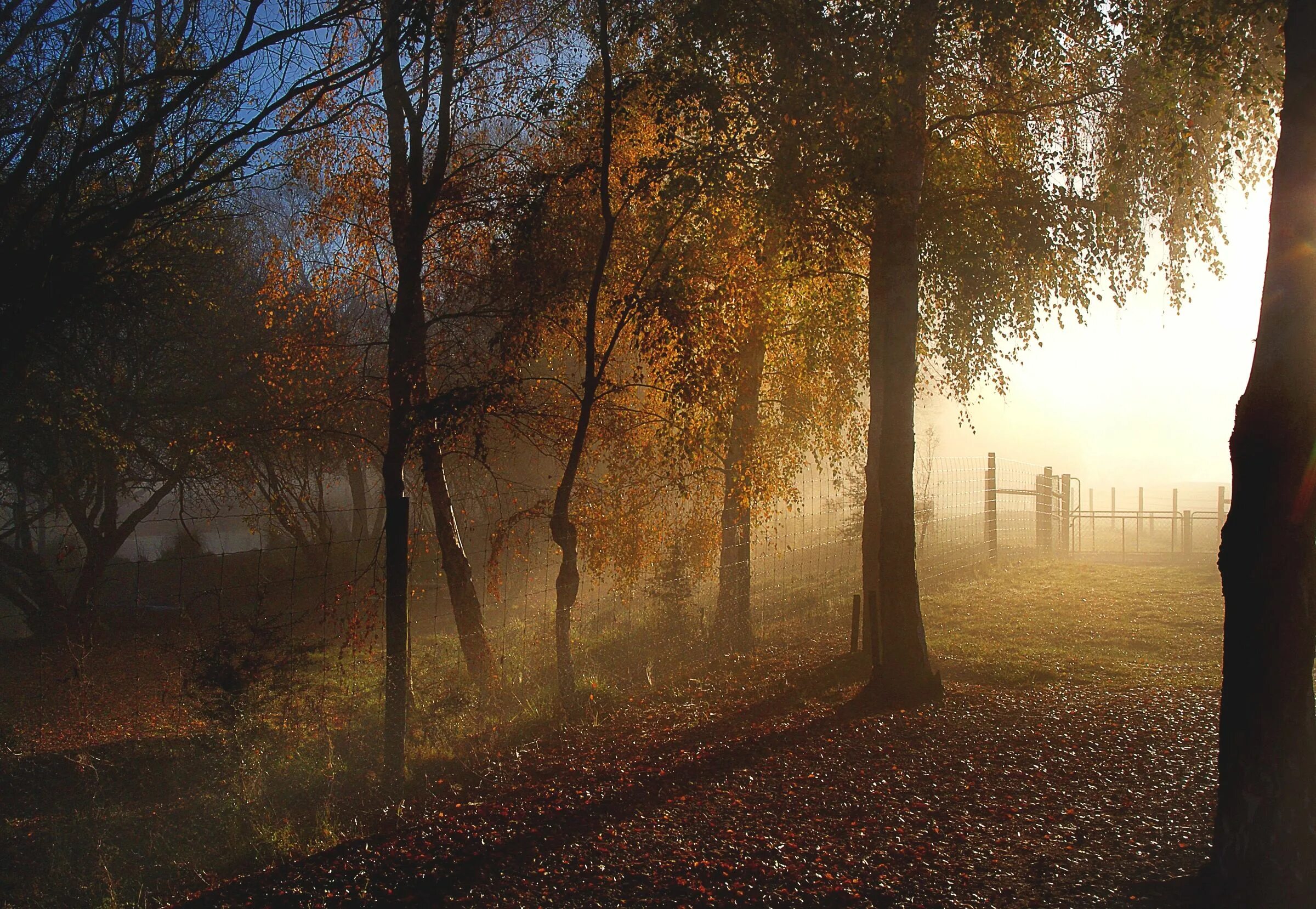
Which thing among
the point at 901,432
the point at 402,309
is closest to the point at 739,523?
the point at 901,432

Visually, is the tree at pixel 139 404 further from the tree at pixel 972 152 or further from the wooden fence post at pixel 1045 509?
the wooden fence post at pixel 1045 509

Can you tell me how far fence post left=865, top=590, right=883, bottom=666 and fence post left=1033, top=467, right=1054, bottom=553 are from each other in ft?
48.1

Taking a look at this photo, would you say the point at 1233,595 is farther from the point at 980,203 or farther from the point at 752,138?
the point at 980,203

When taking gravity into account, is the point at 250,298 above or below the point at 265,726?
above

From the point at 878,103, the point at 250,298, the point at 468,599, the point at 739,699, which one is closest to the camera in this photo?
the point at 878,103

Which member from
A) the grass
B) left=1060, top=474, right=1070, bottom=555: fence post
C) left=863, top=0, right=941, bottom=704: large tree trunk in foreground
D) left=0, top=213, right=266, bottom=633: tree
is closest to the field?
the grass

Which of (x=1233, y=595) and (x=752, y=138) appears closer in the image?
(x=1233, y=595)

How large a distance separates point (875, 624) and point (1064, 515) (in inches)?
662

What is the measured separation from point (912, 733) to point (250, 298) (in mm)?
12393

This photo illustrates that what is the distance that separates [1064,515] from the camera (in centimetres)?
2319

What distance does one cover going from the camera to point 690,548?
11.6 meters

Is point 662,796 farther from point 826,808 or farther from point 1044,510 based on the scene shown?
point 1044,510

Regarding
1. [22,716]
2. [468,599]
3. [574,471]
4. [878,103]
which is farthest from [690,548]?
[22,716]

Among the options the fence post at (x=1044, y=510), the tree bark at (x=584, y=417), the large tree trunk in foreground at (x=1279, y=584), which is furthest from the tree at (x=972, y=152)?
the fence post at (x=1044, y=510)
